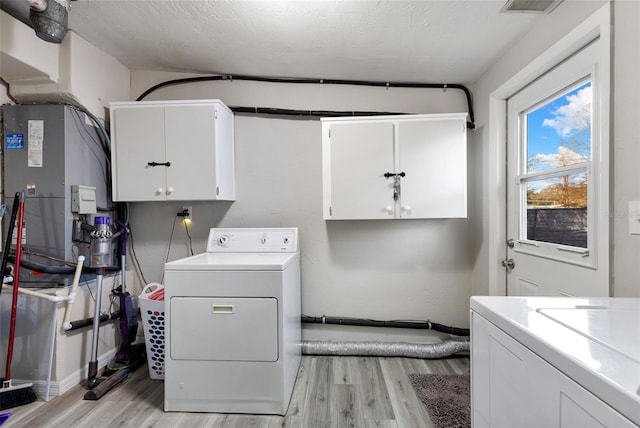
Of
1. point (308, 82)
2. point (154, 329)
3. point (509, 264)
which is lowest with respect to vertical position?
point (154, 329)

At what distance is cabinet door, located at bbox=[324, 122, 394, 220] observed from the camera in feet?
7.19

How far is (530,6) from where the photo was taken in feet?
5.30

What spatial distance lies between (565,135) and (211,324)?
2307 mm

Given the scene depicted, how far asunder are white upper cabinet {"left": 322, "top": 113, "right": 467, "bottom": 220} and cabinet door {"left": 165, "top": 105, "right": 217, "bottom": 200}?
0.86 meters

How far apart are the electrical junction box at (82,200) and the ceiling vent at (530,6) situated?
292 centimetres

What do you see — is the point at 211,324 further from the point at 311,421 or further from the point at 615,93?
the point at 615,93

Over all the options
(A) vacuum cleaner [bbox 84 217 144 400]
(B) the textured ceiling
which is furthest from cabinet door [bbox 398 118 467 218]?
(A) vacuum cleaner [bbox 84 217 144 400]

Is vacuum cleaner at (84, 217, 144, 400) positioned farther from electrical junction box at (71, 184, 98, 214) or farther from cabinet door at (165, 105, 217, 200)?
cabinet door at (165, 105, 217, 200)

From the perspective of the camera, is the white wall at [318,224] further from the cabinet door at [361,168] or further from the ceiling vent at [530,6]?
the ceiling vent at [530,6]

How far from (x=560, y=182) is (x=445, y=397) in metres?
1.49

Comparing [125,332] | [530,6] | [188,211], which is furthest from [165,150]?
[530,6]

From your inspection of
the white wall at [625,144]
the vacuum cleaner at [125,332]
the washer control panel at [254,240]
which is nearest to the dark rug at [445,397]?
the white wall at [625,144]

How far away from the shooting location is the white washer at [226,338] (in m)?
1.71

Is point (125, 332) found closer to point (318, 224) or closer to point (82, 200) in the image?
point (82, 200)
